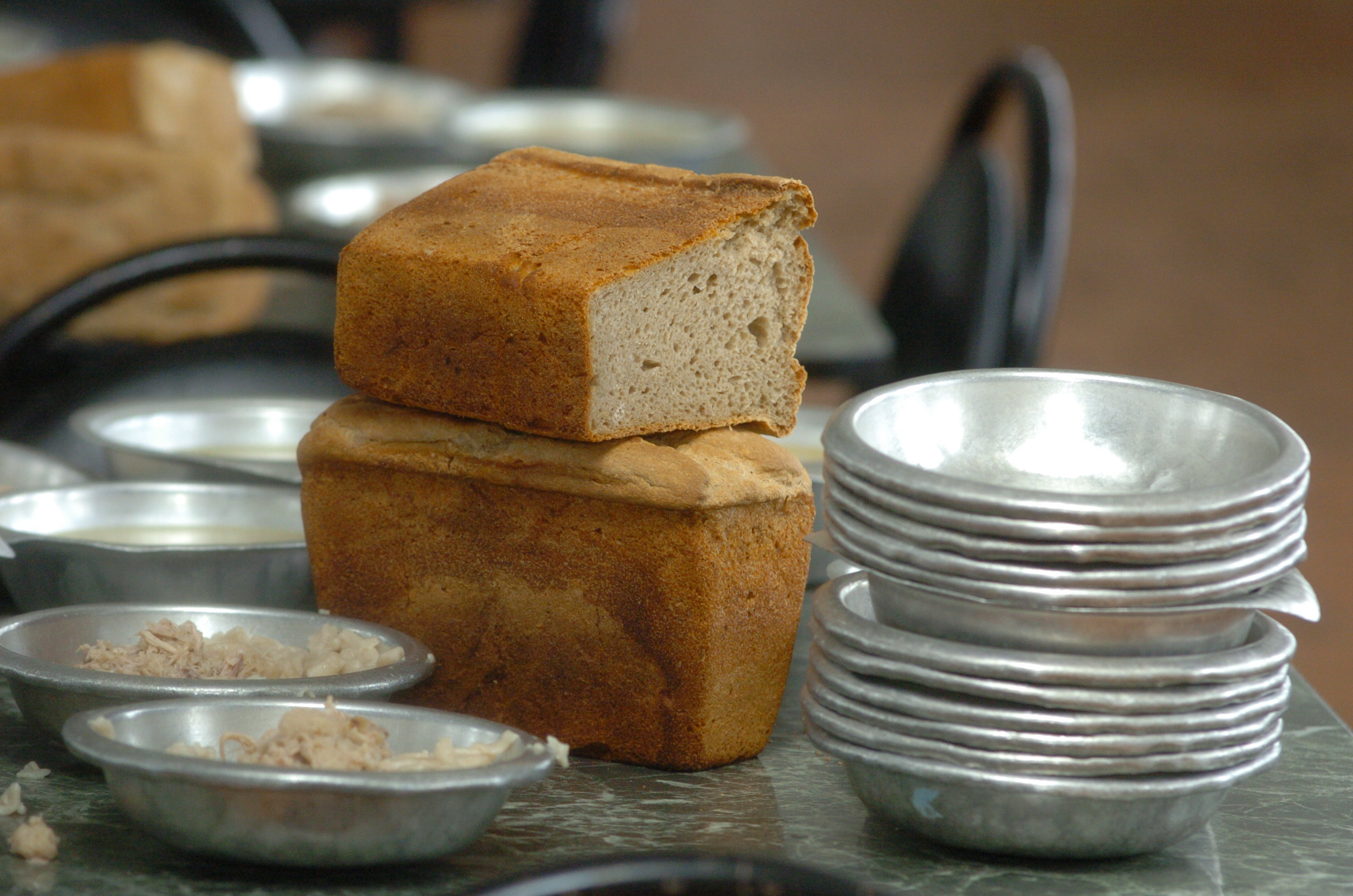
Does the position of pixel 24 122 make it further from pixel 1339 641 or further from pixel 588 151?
pixel 1339 641

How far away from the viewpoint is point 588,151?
Answer: 3.26 m

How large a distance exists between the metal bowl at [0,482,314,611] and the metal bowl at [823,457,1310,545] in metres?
0.53

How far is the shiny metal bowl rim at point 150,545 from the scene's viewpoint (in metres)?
1.21

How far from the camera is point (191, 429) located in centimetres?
167

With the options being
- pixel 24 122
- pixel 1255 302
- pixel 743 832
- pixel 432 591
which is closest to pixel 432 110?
pixel 24 122

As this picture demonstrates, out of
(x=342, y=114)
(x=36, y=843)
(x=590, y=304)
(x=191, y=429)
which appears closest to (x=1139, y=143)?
(x=342, y=114)

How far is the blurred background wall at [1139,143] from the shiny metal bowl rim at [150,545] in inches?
119

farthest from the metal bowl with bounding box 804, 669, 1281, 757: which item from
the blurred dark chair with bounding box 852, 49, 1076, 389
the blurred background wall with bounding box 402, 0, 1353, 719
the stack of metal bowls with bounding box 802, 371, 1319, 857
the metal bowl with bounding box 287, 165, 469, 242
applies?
the blurred background wall with bounding box 402, 0, 1353, 719

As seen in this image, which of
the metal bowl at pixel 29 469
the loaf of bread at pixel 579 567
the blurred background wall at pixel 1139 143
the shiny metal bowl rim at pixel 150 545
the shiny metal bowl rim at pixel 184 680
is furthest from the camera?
the blurred background wall at pixel 1139 143

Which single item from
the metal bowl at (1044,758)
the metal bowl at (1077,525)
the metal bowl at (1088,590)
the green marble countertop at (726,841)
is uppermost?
the metal bowl at (1077,525)

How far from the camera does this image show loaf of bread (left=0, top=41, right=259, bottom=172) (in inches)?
103

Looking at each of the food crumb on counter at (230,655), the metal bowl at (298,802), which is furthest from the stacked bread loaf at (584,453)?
the metal bowl at (298,802)

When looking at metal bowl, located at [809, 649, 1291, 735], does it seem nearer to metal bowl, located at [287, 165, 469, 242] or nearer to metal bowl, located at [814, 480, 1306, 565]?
metal bowl, located at [814, 480, 1306, 565]

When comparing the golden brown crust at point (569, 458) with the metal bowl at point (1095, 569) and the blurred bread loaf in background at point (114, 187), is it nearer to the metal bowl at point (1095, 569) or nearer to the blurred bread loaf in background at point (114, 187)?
the metal bowl at point (1095, 569)
